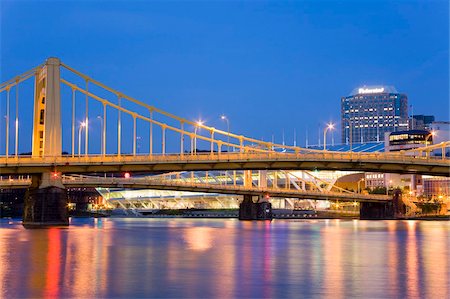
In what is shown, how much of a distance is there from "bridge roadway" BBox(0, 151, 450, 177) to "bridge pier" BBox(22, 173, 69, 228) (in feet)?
6.21

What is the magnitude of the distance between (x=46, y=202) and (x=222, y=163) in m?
19.2

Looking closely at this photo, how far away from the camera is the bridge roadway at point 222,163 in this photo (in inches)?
3474

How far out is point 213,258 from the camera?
40.8 m

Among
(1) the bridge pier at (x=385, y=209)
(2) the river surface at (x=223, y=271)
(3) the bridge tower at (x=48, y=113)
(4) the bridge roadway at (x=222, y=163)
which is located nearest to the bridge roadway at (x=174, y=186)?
(1) the bridge pier at (x=385, y=209)

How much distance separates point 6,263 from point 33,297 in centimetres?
1221

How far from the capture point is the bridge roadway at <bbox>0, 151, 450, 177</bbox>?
8825 cm

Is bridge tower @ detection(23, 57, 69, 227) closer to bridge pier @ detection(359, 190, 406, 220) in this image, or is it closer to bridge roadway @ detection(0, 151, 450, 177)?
bridge roadway @ detection(0, 151, 450, 177)

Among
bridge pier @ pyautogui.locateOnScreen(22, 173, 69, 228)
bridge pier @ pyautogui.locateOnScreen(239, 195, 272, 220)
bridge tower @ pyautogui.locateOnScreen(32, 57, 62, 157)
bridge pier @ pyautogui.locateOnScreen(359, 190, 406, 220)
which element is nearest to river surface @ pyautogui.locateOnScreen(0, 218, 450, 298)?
bridge pier @ pyautogui.locateOnScreen(22, 173, 69, 228)

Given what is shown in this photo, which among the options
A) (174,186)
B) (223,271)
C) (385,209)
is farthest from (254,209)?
(223,271)

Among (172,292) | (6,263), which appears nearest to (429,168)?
(6,263)

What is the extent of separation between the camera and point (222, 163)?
92.8 metres

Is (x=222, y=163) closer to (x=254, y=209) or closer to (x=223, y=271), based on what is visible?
(x=254, y=209)

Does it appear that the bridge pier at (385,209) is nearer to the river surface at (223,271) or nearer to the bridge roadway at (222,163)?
the bridge roadway at (222,163)

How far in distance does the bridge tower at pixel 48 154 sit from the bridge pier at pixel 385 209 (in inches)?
2853
